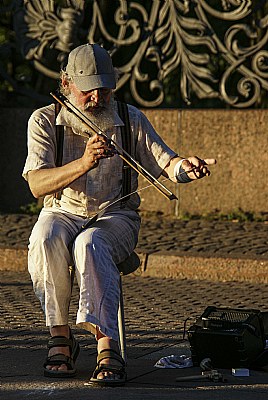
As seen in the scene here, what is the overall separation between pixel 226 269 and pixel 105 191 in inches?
132

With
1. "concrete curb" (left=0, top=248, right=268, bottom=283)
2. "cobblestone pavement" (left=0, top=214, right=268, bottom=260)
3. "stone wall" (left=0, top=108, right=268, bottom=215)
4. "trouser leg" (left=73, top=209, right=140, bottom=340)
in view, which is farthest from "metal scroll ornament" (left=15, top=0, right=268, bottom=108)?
"trouser leg" (left=73, top=209, right=140, bottom=340)

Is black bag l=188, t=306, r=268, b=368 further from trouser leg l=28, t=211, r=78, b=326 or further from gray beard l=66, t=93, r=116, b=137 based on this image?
gray beard l=66, t=93, r=116, b=137

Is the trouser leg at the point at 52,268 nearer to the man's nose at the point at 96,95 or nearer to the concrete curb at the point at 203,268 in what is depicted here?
the man's nose at the point at 96,95

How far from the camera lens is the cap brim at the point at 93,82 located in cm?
573

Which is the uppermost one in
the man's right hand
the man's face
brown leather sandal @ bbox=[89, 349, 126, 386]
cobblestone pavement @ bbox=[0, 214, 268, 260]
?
the man's face

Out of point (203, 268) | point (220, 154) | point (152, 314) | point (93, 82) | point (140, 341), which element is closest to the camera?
point (93, 82)

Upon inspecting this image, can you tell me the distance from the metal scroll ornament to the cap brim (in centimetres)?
534

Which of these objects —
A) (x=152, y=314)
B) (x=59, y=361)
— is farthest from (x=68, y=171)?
(x=152, y=314)

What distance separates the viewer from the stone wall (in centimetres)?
1093

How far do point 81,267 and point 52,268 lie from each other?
139 mm

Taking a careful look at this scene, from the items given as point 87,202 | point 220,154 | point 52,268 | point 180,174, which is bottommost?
point 220,154

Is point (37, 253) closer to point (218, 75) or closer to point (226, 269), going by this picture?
point (226, 269)

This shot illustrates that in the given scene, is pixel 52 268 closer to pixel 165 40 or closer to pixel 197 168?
pixel 197 168

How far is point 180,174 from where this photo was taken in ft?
19.1
